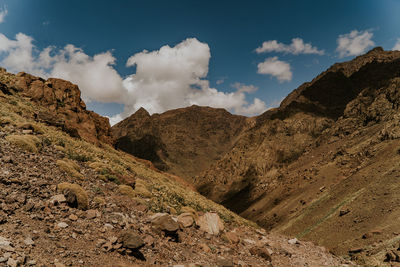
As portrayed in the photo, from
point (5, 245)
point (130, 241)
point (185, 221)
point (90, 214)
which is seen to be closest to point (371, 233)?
point (185, 221)

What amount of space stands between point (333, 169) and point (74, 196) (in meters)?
49.4

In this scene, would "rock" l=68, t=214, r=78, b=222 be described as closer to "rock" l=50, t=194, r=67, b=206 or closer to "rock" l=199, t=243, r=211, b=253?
"rock" l=50, t=194, r=67, b=206

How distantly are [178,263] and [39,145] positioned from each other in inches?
332

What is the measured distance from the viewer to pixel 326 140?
69.0m

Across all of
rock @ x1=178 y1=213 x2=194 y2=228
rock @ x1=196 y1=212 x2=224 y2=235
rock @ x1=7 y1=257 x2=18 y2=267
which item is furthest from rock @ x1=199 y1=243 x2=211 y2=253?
rock @ x1=7 y1=257 x2=18 y2=267

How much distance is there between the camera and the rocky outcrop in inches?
1109

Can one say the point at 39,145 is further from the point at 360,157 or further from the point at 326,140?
the point at 326,140

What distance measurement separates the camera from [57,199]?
657 cm

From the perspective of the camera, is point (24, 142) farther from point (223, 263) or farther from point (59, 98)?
point (59, 98)

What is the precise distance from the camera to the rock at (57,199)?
642cm

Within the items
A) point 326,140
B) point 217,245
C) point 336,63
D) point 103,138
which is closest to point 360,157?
point 326,140

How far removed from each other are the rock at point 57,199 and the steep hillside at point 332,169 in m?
15.5

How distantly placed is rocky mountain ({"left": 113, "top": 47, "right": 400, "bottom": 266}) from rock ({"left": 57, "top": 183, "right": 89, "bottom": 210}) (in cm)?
1492

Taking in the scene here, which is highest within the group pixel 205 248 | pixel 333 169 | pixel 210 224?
pixel 333 169
